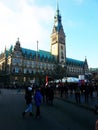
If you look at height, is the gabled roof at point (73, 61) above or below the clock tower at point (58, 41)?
below

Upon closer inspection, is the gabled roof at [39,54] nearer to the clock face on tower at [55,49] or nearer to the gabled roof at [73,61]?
the clock face on tower at [55,49]

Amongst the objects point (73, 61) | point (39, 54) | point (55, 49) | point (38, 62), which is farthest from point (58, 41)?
point (73, 61)

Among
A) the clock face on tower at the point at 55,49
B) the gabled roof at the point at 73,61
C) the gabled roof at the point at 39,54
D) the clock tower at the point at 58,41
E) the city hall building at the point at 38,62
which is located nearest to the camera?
the city hall building at the point at 38,62

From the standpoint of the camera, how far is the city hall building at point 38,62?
292 feet

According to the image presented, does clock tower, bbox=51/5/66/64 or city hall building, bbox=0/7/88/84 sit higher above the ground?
clock tower, bbox=51/5/66/64

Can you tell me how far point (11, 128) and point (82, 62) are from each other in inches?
5618

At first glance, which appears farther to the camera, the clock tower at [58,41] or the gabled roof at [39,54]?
the clock tower at [58,41]

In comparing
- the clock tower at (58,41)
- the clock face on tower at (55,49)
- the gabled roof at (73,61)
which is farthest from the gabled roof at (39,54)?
the gabled roof at (73,61)

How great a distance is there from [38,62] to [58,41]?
70.0 ft

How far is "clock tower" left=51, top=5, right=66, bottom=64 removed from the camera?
12106 cm

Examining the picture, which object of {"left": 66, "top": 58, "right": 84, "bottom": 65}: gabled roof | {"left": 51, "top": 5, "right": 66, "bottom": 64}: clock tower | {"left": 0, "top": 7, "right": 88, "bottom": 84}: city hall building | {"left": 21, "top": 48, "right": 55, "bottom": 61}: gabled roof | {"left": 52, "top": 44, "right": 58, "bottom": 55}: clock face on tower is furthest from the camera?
{"left": 66, "top": 58, "right": 84, "bottom": 65}: gabled roof

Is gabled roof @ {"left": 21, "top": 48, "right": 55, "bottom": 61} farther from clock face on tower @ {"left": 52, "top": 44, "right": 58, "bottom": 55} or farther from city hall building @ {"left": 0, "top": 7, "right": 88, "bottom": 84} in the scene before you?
clock face on tower @ {"left": 52, "top": 44, "right": 58, "bottom": 55}

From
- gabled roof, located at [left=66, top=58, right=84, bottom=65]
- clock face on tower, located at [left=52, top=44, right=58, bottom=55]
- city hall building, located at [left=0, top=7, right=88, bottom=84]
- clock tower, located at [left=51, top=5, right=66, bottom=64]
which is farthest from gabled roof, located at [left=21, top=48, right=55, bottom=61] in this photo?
gabled roof, located at [left=66, top=58, right=84, bottom=65]

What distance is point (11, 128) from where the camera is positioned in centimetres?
950
